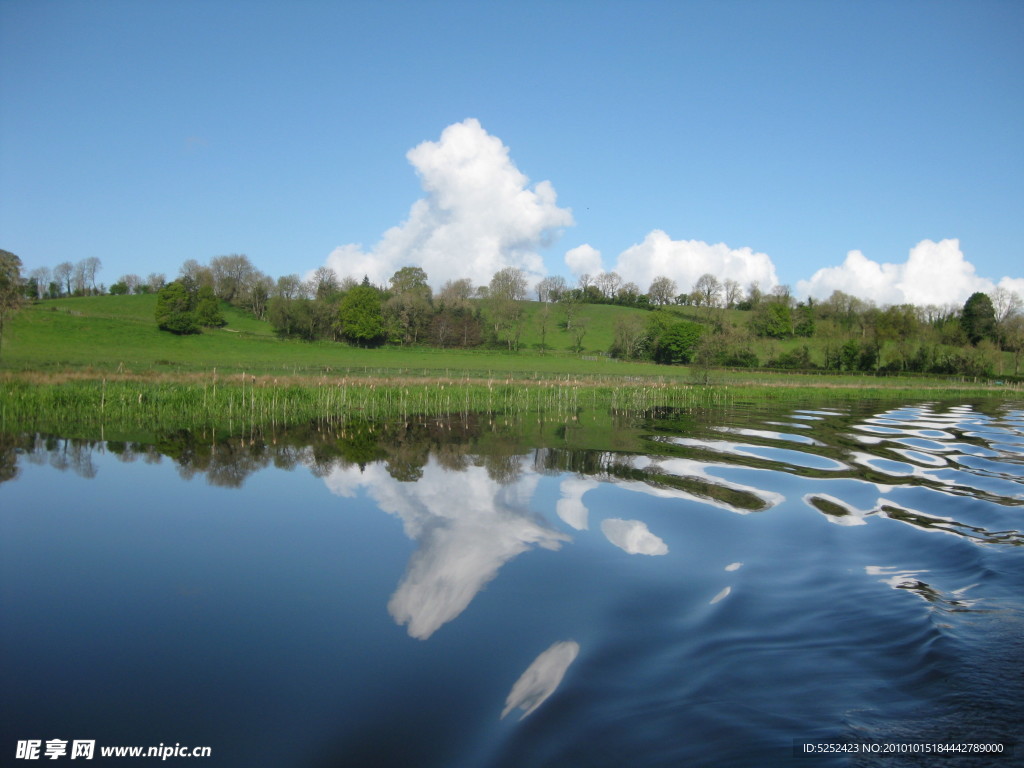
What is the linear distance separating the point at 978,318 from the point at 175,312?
4258 inches

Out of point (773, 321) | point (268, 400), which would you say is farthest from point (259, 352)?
point (773, 321)

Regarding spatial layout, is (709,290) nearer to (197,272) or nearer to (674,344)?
(674,344)

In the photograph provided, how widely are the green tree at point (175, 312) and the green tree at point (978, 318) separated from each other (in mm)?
104620

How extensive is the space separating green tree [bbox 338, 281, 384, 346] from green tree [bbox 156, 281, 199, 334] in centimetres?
1788

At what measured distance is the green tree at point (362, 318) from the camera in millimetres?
85938

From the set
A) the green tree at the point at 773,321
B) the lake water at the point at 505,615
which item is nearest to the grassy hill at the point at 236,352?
the green tree at the point at 773,321

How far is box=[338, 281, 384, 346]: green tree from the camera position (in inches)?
3383

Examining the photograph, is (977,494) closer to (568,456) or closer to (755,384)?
(568,456)

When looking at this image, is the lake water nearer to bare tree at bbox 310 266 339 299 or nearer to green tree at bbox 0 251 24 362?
green tree at bbox 0 251 24 362

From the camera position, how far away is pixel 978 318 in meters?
94.8

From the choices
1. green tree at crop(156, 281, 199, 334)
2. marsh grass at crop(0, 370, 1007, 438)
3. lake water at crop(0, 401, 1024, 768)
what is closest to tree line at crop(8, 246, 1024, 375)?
green tree at crop(156, 281, 199, 334)

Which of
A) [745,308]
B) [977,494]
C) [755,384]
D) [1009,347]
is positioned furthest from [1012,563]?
[745,308]

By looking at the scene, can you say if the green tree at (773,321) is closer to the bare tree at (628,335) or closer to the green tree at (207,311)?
the bare tree at (628,335)

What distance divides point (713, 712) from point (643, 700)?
561 mm
